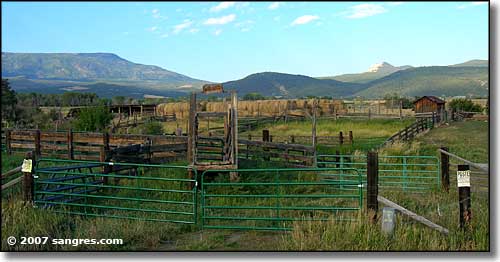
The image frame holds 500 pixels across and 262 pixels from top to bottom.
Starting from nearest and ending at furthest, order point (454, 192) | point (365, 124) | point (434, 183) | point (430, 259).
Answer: point (430, 259) < point (454, 192) < point (434, 183) < point (365, 124)

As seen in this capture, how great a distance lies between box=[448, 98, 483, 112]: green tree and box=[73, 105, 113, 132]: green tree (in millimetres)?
19887

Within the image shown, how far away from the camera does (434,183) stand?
12039mm

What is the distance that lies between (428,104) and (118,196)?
32413 mm

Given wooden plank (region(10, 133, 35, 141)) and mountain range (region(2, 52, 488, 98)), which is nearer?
wooden plank (region(10, 133, 35, 141))

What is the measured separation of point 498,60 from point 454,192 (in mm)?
5072

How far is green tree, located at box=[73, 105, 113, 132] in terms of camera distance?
22344mm

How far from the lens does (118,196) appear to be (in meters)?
10.1

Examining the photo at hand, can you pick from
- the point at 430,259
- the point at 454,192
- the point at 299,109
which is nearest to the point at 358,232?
the point at 430,259

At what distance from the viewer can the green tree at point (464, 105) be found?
27.1m

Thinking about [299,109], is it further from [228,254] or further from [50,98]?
[228,254]

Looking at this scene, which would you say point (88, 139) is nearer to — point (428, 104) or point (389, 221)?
point (389, 221)

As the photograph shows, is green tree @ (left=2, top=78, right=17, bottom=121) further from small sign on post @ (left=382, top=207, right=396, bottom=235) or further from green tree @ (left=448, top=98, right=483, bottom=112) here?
green tree @ (left=448, top=98, right=483, bottom=112)

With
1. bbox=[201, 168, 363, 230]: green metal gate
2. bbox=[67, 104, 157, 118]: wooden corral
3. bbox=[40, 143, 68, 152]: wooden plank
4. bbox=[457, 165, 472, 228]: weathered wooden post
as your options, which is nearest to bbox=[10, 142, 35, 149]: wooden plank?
bbox=[40, 143, 68, 152]: wooden plank

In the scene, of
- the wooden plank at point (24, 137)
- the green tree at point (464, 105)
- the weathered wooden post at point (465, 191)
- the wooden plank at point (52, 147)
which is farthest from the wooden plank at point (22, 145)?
the green tree at point (464, 105)
